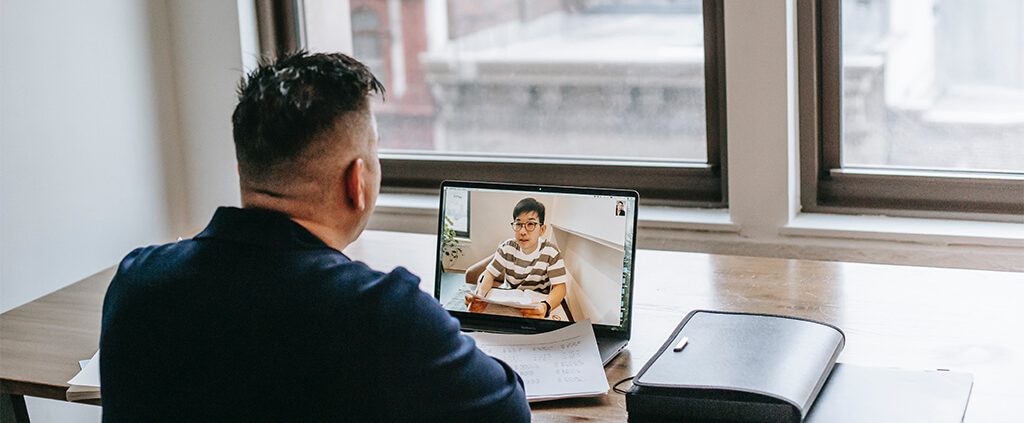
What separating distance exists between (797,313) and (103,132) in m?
1.66

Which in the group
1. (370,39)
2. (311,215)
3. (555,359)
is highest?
(370,39)

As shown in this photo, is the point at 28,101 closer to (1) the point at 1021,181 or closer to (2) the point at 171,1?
(2) the point at 171,1

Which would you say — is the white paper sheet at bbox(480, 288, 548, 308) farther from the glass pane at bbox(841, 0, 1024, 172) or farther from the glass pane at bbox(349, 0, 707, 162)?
the glass pane at bbox(841, 0, 1024, 172)

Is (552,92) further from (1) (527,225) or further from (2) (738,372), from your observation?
(2) (738,372)

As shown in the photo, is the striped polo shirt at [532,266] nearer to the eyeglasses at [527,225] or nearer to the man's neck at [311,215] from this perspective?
the eyeglasses at [527,225]

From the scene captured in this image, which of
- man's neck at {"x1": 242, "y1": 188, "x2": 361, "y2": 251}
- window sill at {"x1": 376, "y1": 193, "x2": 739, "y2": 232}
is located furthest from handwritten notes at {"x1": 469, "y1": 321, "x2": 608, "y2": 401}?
window sill at {"x1": 376, "y1": 193, "x2": 739, "y2": 232}

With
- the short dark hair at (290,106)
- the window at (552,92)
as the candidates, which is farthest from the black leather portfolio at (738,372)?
the window at (552,92)

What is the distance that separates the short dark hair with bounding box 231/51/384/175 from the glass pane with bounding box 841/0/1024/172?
4.88ft

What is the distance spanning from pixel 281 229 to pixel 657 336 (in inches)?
29.4

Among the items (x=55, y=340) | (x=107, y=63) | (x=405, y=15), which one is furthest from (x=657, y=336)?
(x=107, y=63)

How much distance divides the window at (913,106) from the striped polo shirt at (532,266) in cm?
97

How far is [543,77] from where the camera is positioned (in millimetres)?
2746

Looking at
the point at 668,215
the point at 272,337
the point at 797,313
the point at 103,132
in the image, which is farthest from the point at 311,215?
the point at 103,132

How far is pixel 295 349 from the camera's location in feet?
3.74
